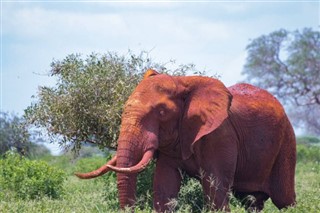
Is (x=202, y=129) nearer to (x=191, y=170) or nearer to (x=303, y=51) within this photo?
(x=191, y=170)

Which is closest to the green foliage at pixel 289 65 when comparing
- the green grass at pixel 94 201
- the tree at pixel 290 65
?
the tree at pixel 290 65

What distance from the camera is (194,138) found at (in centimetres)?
920

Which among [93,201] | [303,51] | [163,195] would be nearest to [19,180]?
[93,201]

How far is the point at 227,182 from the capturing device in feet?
30.3

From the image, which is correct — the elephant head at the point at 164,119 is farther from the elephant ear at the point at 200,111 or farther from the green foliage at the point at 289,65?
the green foliage at the point at 289,65

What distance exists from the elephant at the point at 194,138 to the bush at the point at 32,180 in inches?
129

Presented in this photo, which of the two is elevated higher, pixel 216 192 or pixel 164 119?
pixel 164 119

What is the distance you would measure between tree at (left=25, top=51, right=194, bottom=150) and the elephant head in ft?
4.26

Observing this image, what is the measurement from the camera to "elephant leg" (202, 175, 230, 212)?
9078 mm

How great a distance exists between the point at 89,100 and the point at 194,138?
2112 millimetres

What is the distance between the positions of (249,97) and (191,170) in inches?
49.5

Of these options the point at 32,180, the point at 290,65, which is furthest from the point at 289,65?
the point at 32,180

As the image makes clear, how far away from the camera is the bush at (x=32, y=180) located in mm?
12445

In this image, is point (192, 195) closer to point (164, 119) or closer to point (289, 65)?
point (164, 119)
